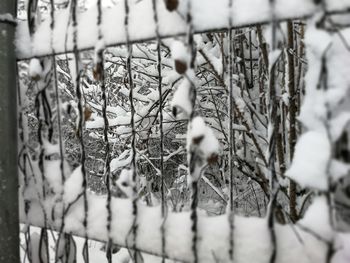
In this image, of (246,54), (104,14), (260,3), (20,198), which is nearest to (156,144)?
(246,54)

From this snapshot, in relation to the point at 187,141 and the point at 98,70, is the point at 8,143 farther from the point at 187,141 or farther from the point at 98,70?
the point at 187,141

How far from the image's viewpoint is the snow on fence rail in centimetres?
86

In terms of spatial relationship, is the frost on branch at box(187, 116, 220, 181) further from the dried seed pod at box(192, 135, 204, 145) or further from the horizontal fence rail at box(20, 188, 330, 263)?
the horizontal fence rail at box(20, 188, 330, 263)

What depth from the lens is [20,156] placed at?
1.45 m

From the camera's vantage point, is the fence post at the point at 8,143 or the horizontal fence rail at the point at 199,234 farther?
the fence post at the point at 8,143

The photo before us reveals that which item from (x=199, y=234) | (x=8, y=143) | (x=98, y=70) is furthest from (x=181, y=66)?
(x=8, y=143)

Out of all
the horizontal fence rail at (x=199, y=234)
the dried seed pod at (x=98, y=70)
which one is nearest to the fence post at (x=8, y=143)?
the horizontal fence rail at (x=199, y=234)

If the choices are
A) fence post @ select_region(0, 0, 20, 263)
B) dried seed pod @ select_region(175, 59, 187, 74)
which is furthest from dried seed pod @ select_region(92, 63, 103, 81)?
fence post @ select_region(0, 0, 20, 263)

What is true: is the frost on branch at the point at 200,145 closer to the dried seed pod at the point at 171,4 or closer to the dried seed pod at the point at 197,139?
the dried seed pod at the point at 197,139

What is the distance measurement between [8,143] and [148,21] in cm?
74

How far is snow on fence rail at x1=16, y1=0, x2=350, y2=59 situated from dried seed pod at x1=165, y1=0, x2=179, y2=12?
2 centimetres

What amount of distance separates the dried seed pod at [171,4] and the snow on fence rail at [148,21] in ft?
0.07

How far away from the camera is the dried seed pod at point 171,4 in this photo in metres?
0.99

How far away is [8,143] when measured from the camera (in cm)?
141
